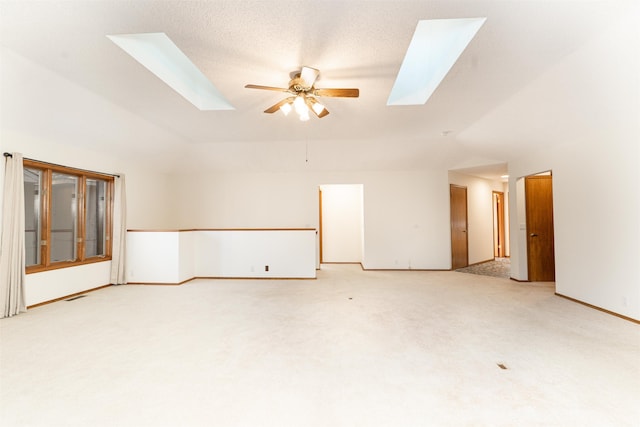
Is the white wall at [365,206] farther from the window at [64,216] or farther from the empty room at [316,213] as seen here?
the window at [64,216]

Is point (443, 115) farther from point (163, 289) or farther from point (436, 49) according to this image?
point (163, 289)

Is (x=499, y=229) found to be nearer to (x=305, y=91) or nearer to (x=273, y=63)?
(x=305, y=91)

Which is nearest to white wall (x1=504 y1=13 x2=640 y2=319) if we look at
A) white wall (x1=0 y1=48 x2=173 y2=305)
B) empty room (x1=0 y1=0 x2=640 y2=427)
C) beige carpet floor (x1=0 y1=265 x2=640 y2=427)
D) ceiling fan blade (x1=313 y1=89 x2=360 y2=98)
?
empty room (x1=0 y1=0 x2=640 y2=427)

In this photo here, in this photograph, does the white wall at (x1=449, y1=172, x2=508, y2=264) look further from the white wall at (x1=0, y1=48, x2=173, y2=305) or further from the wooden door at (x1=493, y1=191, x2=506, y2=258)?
the white wall at (x1=0, y1=48, x2=173, y2=305)

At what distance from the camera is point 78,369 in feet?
7.41

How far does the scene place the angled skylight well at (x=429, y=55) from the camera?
239 cm

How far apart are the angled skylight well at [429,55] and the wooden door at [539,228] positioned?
11.3ft

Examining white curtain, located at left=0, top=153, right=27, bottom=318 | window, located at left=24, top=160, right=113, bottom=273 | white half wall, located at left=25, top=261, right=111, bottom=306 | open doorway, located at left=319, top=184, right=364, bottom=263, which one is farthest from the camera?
open doorway, located at left=319, top=184, right=364, bottom=263

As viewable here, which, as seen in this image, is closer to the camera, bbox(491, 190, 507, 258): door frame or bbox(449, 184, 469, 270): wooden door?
bbox(449, 184, 469, 270): wooden door

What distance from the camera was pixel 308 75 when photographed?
9.28 feet

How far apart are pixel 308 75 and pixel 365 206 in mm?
4454

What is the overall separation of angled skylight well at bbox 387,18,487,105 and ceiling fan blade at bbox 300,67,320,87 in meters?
0.95

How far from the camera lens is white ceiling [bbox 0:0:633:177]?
2.07m

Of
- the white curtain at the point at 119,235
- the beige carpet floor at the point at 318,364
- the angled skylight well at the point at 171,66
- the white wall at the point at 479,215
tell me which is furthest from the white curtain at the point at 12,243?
the white wall at the point at 479,215
